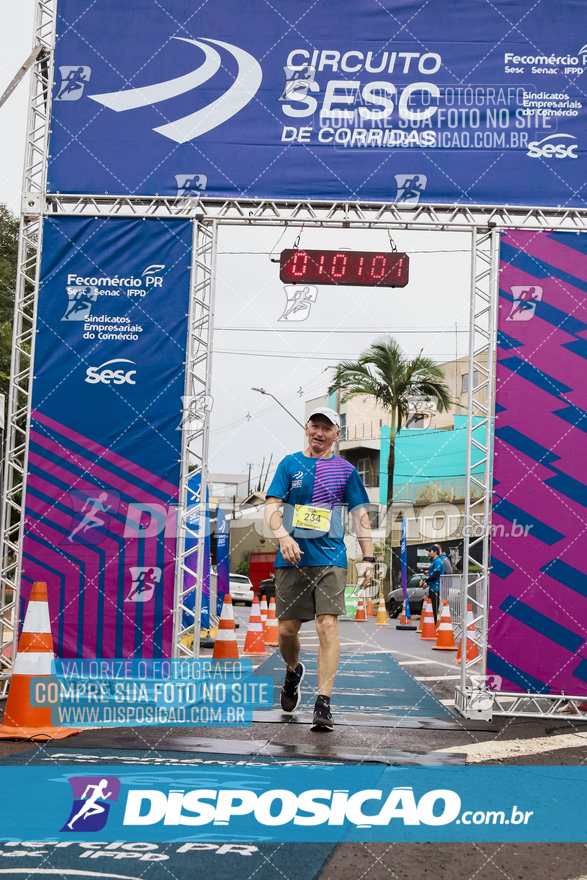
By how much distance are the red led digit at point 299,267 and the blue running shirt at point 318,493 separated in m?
2.27

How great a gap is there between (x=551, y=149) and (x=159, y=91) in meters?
3.63

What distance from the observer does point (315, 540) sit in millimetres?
6914

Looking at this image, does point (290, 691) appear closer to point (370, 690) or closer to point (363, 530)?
point (363, 530)

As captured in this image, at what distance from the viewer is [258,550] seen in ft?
172

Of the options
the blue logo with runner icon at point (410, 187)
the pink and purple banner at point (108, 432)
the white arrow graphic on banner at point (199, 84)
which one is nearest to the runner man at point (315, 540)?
the pink and purple banner at point (108, 432)

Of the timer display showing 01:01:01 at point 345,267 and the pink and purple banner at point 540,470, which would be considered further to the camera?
the timer display showing 01:01:01 at point 345,267

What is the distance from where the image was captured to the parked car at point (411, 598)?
92.7 feet

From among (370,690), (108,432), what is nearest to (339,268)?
(108,432)

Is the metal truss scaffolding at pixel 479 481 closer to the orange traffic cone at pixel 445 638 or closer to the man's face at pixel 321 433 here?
the man's face at pixel 321 433

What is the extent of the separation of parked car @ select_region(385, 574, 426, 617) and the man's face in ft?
68.3

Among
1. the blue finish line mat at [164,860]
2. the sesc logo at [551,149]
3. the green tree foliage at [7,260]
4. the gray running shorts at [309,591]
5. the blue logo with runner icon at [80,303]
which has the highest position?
the green tree foliage at [7,260]

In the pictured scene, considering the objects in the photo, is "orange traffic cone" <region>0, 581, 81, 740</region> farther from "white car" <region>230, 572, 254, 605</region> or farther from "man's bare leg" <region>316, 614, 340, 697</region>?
"white car" <region>230, 572, 254, 605</region>

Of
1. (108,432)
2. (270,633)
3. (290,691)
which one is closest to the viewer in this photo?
(290,691)

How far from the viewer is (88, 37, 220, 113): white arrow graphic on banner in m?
8.84
